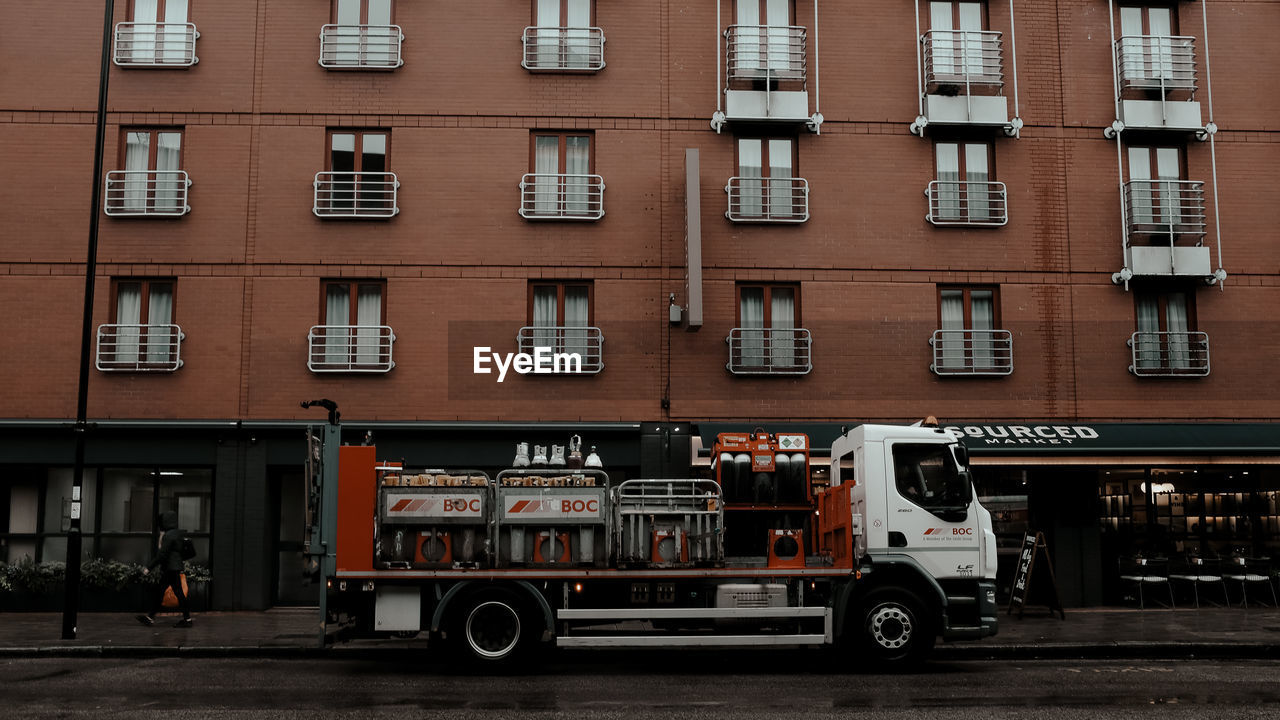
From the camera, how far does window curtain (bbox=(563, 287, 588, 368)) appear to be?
20891 mm

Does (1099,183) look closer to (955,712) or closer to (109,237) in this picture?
(955,712)

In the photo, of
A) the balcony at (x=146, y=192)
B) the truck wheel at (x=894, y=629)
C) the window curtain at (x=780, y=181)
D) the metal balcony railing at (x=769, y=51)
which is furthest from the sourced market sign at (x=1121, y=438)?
the balcony at (x=146, y=192)

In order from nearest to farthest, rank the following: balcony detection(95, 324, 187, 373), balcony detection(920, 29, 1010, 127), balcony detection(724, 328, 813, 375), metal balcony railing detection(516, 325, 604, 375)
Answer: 1. balcony detection(95, 324, 187, 373)
2. metal balcony railing detection(516, 325, 604, 375)
3. balcony detection(724, 328, 813, 375)
4. balcony detection(920, 29, 1010, 127)

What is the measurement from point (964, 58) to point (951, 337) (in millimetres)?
5138

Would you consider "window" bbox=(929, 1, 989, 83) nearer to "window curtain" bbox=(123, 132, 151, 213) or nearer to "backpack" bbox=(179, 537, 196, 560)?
"window curtain" bbox=(123, 132, 151, 213)

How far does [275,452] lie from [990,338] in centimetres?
1278

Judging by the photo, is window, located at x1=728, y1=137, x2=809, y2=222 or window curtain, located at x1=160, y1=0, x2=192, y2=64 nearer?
window curtain, located at x1=160, y1=0, x2=192, y2=64

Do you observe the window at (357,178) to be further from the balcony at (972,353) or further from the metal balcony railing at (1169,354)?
the metal balcony railing at (1169,354)

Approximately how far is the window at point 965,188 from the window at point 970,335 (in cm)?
132

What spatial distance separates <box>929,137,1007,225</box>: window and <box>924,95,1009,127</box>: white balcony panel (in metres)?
0.55

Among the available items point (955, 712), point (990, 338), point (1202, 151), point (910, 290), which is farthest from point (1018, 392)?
point (955, 712)

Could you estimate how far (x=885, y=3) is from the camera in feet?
72.6

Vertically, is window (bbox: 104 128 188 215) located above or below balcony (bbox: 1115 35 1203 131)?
below

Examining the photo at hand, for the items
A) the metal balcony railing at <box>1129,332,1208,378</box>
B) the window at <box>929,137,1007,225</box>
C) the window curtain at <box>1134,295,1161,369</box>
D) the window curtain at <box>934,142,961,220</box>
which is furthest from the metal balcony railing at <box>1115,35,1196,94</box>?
the metal balcony railing at <box>1129,332,1208,378</box>
